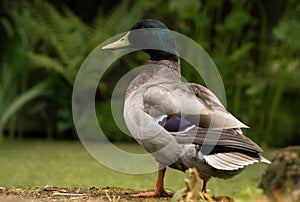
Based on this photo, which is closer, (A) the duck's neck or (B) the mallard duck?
(B) the mallard duck

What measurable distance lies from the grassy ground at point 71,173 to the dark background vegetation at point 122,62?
44 centimetres

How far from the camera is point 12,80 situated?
19.0ft

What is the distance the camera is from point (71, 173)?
4.54 m

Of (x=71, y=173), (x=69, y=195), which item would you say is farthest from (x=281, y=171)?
(x=71, y=173)

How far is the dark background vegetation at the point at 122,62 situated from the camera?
5777mm

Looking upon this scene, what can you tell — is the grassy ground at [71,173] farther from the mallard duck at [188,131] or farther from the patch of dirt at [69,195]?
the mallard duck at [188,131]

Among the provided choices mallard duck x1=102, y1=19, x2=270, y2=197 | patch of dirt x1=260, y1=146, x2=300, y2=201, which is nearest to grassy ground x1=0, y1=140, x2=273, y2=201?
patch of dirt x1=260, y1=146, x2=300, y2=201

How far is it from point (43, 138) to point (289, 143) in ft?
6.48

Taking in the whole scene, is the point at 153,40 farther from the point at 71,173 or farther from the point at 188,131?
the point at 71,173

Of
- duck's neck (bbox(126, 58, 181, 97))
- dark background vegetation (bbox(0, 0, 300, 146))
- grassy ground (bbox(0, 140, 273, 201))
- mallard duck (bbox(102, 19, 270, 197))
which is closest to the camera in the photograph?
mallard duck (bbox(102, 19, 270, 197))

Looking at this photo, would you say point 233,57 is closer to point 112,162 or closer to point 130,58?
point 130,58

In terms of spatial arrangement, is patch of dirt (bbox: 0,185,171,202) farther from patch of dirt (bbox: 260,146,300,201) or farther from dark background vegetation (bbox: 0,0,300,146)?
dark background vegetation (bbox: 0,0,300,146)

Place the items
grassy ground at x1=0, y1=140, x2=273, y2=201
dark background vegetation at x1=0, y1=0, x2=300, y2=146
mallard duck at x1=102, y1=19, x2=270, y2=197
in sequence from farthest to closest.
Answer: dark background vegetation at x1=0, y1=0, x2=300, y2=146 < grassy ground at x1=0, y1=140, x2=273, y2=201 < mallard duck at x1=102, y1=19, x2=270, y2=197

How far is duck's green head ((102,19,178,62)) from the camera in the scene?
9.07ft
